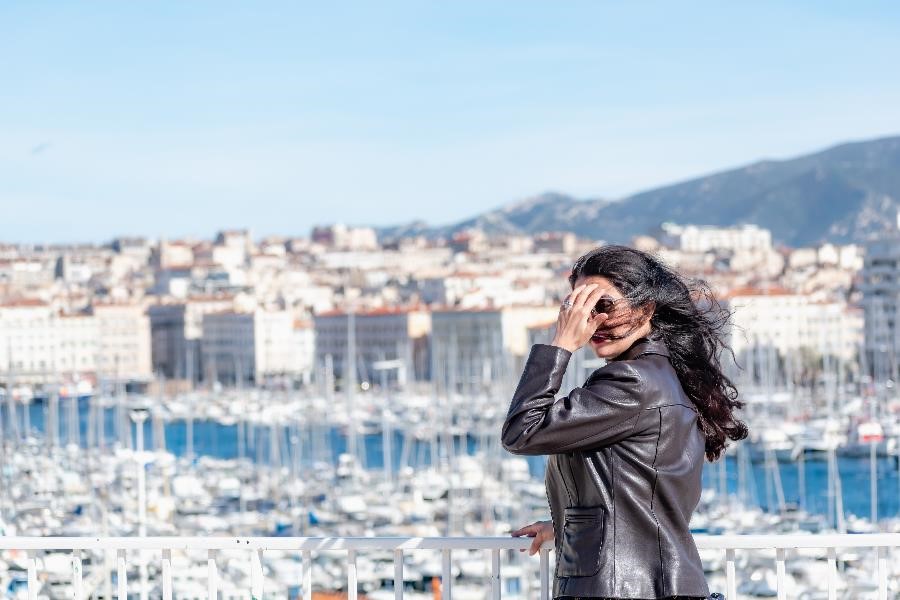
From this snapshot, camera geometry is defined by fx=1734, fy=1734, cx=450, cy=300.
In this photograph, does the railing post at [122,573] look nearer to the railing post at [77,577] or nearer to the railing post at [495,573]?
the railing post at [77,577]

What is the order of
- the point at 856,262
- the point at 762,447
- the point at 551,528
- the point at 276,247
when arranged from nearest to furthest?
1. the point at 551,528
2. the point at 762,447
3. the point at 856,262
4. the point at 276,247

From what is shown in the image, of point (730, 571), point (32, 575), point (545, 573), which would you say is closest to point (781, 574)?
point (730, 571)

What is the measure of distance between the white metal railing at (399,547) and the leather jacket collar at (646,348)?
1.22 feet

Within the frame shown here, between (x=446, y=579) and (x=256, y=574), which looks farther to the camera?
(x=256, y=574)

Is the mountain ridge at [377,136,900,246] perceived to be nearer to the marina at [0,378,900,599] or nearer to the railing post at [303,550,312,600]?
the marina at [0,378,900,599]

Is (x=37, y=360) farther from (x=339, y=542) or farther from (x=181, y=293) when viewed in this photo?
(x=339, y=542)

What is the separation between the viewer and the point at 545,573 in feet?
8.01

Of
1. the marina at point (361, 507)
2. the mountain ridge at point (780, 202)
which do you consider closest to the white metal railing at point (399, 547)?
the marina at point (361, 507)

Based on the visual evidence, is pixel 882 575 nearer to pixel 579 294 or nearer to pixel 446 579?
pixel 446 579

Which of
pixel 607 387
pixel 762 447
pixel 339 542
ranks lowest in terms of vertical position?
pixel 762 447

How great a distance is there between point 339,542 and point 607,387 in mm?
586

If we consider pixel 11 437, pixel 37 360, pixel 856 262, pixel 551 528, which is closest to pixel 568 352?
pixel 551 528

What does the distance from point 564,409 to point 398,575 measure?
2.08ft

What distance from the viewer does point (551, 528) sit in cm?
226
